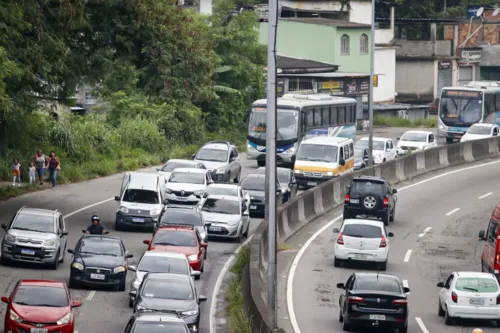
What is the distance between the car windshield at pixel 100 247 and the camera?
29.0 metres

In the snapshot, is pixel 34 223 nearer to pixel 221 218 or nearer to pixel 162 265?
pixel 162 265

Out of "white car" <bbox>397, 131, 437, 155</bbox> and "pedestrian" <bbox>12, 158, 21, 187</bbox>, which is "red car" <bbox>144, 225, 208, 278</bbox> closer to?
"pedestrian" <bbox>12, 158, 21, 187</bbox>

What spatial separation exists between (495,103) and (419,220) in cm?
2933

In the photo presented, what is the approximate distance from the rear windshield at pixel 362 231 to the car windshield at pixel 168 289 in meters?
10.3

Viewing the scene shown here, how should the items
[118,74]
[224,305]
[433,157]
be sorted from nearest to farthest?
[224,305], [118,74], [433,157]

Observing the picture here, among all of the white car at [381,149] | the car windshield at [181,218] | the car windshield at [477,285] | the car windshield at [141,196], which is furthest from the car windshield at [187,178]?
the car windshield at [477,285]

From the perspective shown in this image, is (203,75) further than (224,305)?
Yes

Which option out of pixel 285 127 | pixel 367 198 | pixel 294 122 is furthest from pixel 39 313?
pixel 294 122

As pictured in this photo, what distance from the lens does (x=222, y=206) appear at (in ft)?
124

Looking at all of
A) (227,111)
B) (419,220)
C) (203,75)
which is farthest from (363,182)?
(227,111)

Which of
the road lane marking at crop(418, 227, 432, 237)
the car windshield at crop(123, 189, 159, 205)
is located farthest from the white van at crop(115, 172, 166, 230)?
the road lane marking at crop(418, 227, 432, 237)

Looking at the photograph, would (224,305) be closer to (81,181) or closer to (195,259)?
(195,259)

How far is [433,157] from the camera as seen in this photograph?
56688 mm

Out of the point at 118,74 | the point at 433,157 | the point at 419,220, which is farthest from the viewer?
the point at 433,157
